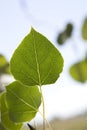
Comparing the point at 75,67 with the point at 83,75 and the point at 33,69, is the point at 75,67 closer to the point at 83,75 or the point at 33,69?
the point at 83,75

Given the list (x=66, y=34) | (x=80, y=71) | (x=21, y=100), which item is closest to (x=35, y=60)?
(x=21, y=100)

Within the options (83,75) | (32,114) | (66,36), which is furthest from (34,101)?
(66,36)

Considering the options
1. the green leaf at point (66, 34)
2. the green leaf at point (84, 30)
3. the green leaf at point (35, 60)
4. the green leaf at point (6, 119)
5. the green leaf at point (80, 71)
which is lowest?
the green leaf at point (66, 34)

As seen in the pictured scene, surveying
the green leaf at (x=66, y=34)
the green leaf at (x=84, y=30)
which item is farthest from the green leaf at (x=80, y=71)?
the green leaf at (x=66, y=34)

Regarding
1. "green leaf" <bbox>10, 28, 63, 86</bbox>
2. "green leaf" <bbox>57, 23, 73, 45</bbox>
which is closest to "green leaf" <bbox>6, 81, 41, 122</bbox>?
"green leaf" <bbox>10, 28, 63, 86</bbox>

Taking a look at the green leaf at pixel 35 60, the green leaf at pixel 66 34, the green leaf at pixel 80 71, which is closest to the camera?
the green leaf at pixel 35 60

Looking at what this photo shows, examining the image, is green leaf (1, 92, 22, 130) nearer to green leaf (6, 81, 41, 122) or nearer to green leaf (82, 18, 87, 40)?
green leaf (6, 81, 41, 122)

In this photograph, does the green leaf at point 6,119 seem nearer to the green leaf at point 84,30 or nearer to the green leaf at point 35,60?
the green leaf at point 35,60
